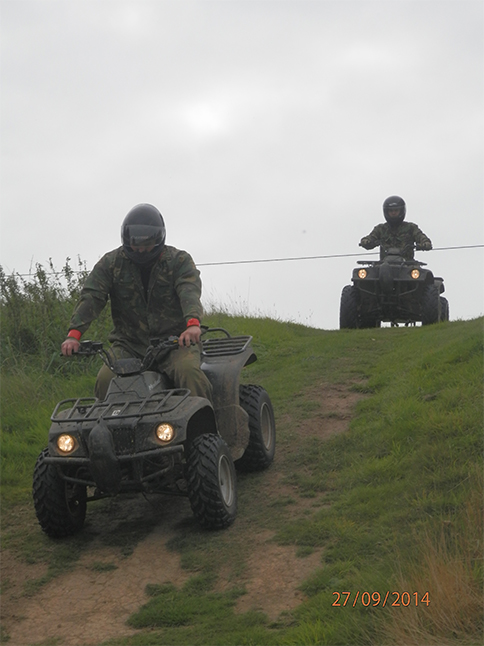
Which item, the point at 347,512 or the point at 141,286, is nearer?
the point at 347,512

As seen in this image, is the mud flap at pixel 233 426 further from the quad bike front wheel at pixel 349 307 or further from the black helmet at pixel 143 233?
the quad bike front wheel at pixel 349 307

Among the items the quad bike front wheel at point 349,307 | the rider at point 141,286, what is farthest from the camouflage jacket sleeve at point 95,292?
the quad bike front wheel at point 349,307

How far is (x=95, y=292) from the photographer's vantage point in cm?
636

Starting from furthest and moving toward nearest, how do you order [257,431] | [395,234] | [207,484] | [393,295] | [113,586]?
[395,234] → [393,295] → [257,431] → [207,484] → [113,586]

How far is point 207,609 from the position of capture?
4469mm

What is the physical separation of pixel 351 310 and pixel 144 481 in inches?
394

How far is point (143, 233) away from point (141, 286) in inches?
15.5

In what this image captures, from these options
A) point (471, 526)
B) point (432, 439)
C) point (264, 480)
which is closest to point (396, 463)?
point (432, 439)

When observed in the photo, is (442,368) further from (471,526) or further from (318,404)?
(471,526)

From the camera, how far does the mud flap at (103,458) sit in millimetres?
5199

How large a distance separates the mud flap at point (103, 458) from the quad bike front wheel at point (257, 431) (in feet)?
5.32
